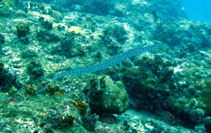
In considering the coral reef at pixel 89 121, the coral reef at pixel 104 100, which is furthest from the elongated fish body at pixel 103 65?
the coral reef at pixel 89 121

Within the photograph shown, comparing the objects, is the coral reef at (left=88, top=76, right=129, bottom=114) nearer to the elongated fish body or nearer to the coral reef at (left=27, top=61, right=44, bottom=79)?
the elongated fish body

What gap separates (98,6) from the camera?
20922 millimetres

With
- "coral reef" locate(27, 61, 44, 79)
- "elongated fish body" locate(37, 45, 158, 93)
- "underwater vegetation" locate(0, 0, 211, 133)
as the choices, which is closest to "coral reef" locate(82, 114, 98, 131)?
"underwater vegetation" locate(0, 0, 211, 133)

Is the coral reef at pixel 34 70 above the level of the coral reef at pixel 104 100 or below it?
above

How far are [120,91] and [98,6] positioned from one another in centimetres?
1769

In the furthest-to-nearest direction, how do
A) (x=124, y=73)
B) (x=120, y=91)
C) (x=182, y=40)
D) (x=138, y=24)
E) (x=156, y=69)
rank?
(x=138, y=24)
(x=182, y=40)
(x=156, y=69)
(x=124, y=73)
(x=120, y=91)

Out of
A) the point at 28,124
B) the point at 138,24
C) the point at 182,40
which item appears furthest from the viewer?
the point at 138,24

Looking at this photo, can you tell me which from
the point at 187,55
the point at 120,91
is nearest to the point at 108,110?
the point at 120,91

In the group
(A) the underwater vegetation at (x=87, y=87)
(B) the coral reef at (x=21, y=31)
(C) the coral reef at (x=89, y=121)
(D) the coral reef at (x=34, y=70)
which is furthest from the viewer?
(B) the coral reef at (x=21, y=31)

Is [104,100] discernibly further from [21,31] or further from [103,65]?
[21,31]

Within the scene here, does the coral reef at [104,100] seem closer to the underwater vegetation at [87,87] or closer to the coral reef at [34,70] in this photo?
the underwater vegetation at [87,87]

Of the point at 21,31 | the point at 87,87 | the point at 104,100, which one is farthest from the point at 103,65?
the point at 21,31

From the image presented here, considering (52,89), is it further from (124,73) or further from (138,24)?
(138,24)

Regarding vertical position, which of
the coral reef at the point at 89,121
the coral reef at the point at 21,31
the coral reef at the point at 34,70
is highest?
the coral reef at the point at 21,31
